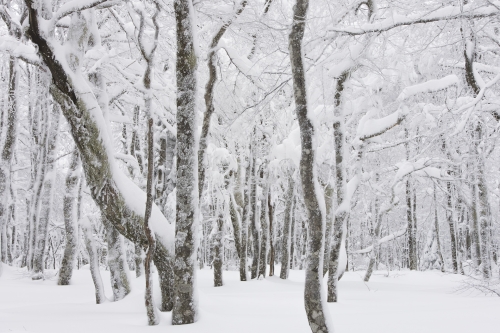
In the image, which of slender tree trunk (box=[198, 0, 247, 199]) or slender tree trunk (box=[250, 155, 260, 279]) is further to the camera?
slender tree trunk (box=[250, 155, 260, 279])

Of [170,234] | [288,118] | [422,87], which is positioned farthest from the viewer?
[288,118]

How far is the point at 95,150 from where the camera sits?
467cm

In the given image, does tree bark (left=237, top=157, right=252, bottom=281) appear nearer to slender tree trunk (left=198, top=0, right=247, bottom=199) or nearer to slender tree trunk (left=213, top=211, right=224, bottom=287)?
slender tree trunk (left=213, top=211, right=224, bottom=287)

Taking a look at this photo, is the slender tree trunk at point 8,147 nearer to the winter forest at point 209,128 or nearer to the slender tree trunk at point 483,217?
the winter forest at point 209,128

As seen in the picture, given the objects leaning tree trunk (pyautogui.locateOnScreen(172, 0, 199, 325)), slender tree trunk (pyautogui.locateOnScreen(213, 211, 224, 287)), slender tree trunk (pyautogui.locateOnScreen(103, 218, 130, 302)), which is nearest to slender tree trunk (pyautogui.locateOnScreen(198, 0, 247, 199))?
leaning tree trunk (pyautogui.locateOnScreen(172, 0, 199, 325))

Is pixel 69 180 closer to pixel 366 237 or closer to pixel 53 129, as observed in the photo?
pixel 53 129

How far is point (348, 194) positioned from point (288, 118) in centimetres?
545

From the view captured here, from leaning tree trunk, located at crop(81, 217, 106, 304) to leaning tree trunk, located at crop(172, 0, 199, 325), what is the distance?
312 cm

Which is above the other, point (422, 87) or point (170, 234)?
point (422, 87)

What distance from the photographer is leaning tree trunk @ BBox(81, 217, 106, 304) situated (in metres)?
6.77

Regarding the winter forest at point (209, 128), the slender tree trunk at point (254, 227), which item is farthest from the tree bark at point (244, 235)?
the winter forest at point (209, 128)

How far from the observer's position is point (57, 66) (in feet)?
14.9

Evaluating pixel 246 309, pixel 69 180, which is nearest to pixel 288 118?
pixel 69 180

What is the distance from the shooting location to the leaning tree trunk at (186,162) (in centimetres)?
439
